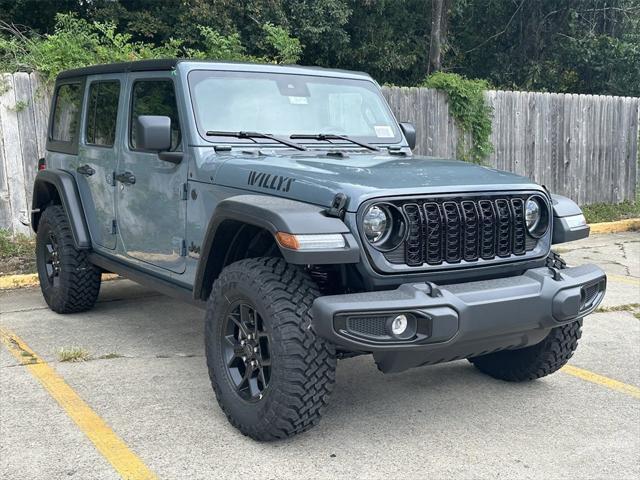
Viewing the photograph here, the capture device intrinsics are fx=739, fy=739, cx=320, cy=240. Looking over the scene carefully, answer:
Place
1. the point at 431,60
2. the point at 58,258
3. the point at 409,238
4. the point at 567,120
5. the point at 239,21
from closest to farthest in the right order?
the point at 409,238
the point at 58,258
the point at 567,120
the point at 239,21
the point at 431,60

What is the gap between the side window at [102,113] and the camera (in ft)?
18.2

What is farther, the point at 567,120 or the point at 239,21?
the point at 239,21

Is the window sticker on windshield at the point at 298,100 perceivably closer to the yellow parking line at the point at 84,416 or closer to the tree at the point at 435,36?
the yellow parking line at the point at 84,416

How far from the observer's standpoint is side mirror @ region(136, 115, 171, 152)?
4355mm

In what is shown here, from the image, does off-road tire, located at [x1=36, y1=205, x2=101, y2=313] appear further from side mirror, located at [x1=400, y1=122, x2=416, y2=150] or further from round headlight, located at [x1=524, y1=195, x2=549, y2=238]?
round headlight, located at [x1=524, y1=195, x2=549, y2=238]

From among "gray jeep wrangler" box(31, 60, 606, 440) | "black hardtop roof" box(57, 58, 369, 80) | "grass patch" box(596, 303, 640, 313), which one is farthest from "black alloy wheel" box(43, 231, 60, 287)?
"grass patch" box(596, 303, 640, 313)

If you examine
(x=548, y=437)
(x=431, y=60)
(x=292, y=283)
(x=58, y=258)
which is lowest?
(x=548, y=437)

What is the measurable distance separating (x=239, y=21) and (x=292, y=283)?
14.3 m

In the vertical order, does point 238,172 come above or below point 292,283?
above

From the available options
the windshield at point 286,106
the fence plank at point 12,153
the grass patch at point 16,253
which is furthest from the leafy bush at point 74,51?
the windshield at point 286,106

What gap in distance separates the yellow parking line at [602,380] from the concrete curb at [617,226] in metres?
6.91

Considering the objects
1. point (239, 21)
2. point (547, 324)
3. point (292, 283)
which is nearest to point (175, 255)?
point (292, 283)

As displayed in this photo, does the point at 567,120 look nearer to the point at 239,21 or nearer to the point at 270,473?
the point at 239,21

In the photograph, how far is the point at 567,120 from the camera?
1295 centimetres
